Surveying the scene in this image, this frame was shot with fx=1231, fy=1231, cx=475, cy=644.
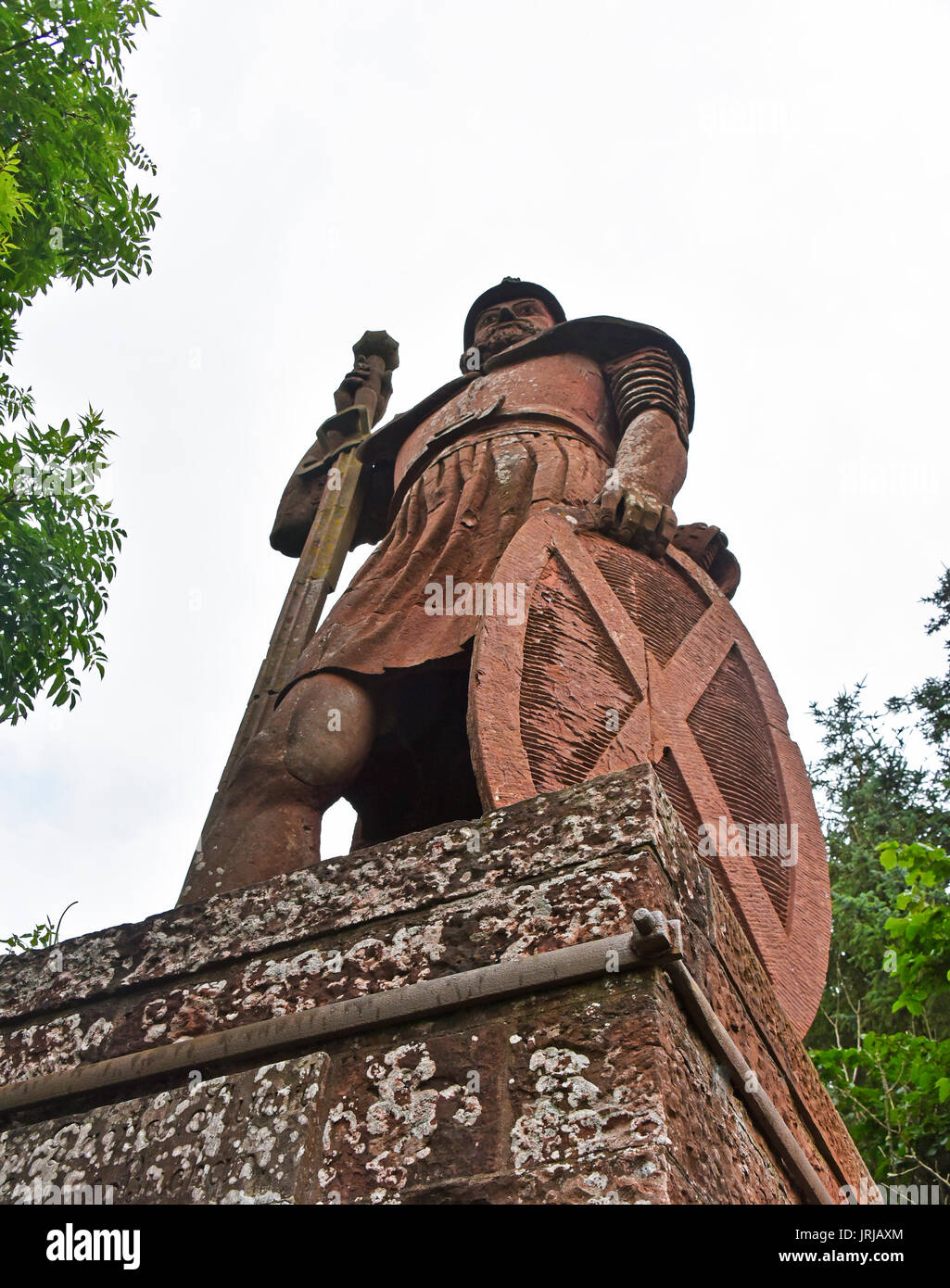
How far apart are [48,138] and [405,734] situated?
3.22 m

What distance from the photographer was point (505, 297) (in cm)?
552

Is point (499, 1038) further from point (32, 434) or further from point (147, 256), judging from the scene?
point (147, 256)

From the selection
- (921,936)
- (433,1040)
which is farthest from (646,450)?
(921,936)

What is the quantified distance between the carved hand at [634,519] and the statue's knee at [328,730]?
33.3 inches


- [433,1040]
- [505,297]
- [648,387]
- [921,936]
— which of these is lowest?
[433,1040]

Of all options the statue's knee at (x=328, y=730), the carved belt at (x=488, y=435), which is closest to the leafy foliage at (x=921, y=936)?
the carved belt at (x=488, y=435)

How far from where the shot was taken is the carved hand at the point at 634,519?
11.5 feet

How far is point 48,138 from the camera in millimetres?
5211

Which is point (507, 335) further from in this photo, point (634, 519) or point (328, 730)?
point (328, 730)

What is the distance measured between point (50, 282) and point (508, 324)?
2.03 meters

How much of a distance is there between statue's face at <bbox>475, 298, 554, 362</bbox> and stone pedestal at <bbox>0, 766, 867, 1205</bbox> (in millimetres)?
3268

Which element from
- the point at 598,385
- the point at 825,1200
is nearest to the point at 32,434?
the point at 598,385

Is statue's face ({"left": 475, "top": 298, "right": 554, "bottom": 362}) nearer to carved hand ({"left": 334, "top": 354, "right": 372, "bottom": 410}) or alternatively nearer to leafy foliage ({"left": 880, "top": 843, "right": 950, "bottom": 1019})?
carved hand ({"left": 334, "top": 354, "right": 372, "bottom": 410})

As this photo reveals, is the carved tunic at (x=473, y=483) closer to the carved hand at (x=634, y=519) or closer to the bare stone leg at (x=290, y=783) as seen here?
the bare stone leg at (x=290, y=783)
